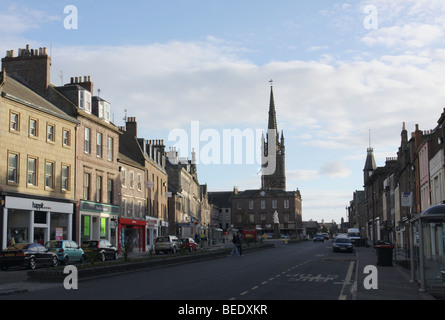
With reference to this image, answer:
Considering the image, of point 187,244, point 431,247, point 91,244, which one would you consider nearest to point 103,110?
point 187,244

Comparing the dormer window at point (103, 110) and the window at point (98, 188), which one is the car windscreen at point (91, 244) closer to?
the window at point (98, 188)

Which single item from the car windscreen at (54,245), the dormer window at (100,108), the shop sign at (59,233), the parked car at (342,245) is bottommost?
the parked car at (342,245)

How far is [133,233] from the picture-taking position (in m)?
55.0

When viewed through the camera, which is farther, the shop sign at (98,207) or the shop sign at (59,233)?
the shop sign at (98,207)

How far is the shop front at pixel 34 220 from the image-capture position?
33.1 m

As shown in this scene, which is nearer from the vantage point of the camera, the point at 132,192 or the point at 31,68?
the point at 31,68

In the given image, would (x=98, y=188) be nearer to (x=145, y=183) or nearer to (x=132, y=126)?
(x=145, y=183)

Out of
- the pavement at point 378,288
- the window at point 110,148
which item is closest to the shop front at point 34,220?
the window at point 110,148

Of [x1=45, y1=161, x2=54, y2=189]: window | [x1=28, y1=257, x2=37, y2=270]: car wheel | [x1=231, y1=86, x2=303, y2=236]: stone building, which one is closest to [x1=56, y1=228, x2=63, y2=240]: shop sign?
[x1=45, y1=161, x2=54, y2=189]: window

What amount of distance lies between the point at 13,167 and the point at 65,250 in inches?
Result: 276

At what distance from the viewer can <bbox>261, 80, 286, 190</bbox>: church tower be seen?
165500 millimetres

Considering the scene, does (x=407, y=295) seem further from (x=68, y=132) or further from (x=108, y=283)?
(x=68, y=132)

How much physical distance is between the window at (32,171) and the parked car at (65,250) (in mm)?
5831
